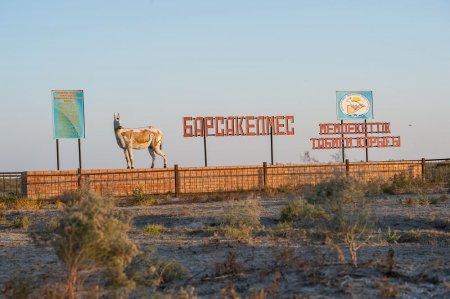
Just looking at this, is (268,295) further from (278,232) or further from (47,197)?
(47,197)

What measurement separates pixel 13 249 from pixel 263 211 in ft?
33.1

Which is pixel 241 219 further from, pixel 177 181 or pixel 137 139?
pixel 137 139

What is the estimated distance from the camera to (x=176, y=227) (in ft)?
67.4

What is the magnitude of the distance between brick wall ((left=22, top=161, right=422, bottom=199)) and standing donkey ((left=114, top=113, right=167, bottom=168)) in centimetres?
332

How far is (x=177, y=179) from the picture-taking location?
3534 centimetres

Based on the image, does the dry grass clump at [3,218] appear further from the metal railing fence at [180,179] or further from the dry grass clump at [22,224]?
the metal railing fence at [180,179]

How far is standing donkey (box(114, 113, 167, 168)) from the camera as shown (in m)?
38.7

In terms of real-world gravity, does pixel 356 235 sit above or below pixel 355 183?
below

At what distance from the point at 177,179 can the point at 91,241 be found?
2682 centimetres

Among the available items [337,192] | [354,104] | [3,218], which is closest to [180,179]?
[3,218]

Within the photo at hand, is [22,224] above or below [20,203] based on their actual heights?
below

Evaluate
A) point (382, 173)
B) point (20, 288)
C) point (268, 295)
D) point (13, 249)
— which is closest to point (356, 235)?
point (268, 295)

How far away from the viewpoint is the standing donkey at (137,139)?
38662 mm

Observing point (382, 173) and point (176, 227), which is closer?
point (176, 227)
